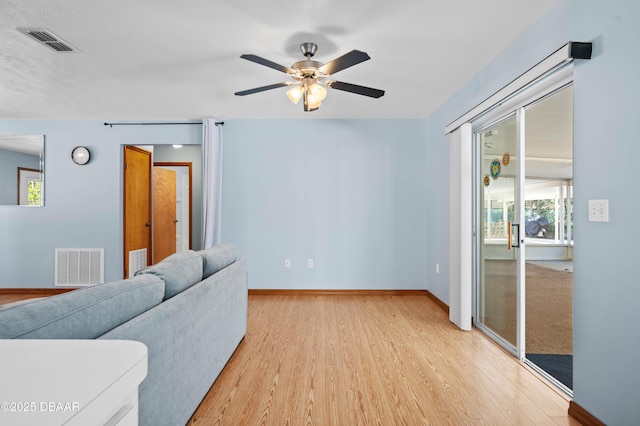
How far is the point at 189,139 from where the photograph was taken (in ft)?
15.6

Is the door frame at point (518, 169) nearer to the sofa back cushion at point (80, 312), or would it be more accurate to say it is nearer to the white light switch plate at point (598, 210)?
the white light switch plate at point (598, 210)

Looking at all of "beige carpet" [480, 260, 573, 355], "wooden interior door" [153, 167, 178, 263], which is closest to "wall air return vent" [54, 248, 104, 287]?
"wooden interior door" [153, 167, 178, 263]

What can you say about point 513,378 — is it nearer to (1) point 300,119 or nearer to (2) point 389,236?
(2) point 389,236

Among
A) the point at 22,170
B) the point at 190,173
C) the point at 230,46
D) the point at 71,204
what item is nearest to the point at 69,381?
the point at 230,46

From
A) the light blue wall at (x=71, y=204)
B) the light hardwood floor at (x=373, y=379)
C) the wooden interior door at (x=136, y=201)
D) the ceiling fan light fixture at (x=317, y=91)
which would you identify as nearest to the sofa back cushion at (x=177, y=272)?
the light hardwood floor at (x=373, y=379)

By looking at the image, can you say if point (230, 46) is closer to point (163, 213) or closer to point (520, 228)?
point (520, 228)

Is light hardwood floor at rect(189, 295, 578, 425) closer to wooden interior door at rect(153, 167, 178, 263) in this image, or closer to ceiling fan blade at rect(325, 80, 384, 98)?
ceiling fan blade at rect(325, 80, 384, 98)

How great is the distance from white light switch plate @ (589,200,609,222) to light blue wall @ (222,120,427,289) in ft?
9.39

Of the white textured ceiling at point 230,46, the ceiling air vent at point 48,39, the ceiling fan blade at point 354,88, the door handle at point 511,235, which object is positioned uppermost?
the white textured ceiling at point 230,46

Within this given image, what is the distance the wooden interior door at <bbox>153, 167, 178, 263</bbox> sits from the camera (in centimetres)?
587

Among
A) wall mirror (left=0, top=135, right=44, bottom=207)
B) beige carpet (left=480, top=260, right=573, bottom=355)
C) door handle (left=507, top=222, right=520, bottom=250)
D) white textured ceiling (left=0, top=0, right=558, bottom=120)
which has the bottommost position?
beige carpet (left=480, top=260, right=573, bottom=355)

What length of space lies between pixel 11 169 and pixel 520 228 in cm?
635

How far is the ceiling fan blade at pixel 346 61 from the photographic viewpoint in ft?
6.79

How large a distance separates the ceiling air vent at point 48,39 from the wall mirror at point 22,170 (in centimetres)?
281
